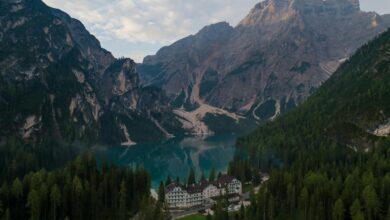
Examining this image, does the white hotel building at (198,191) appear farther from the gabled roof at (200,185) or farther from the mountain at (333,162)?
the mountain at (333,162)

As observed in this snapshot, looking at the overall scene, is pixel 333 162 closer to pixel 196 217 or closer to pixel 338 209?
pixel 338 209

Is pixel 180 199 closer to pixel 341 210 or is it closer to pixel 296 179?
pixel 296 179

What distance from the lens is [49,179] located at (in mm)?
94375

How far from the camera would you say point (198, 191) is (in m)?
117

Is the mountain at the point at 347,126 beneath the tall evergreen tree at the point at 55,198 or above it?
above

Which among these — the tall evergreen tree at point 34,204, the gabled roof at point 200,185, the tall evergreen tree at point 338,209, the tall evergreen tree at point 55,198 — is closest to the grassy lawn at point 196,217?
the gabled roof at point 200,185

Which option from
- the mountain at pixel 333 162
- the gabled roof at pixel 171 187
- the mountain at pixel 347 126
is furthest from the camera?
the mountain at pixel 347 126

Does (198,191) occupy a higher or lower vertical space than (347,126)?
lower

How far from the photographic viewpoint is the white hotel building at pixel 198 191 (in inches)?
4445

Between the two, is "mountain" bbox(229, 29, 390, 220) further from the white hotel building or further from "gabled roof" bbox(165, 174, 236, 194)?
the white hotel building

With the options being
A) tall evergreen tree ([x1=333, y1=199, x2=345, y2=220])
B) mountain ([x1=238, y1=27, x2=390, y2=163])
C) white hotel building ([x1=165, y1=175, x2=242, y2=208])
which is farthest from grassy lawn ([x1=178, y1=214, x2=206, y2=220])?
mountain ([x1=238, y1=27, x2=390, y2=163])

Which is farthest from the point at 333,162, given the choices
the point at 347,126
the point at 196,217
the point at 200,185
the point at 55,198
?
the point at 55,198

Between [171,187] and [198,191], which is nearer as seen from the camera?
[171,187]

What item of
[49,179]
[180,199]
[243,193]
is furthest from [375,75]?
[49,179]
